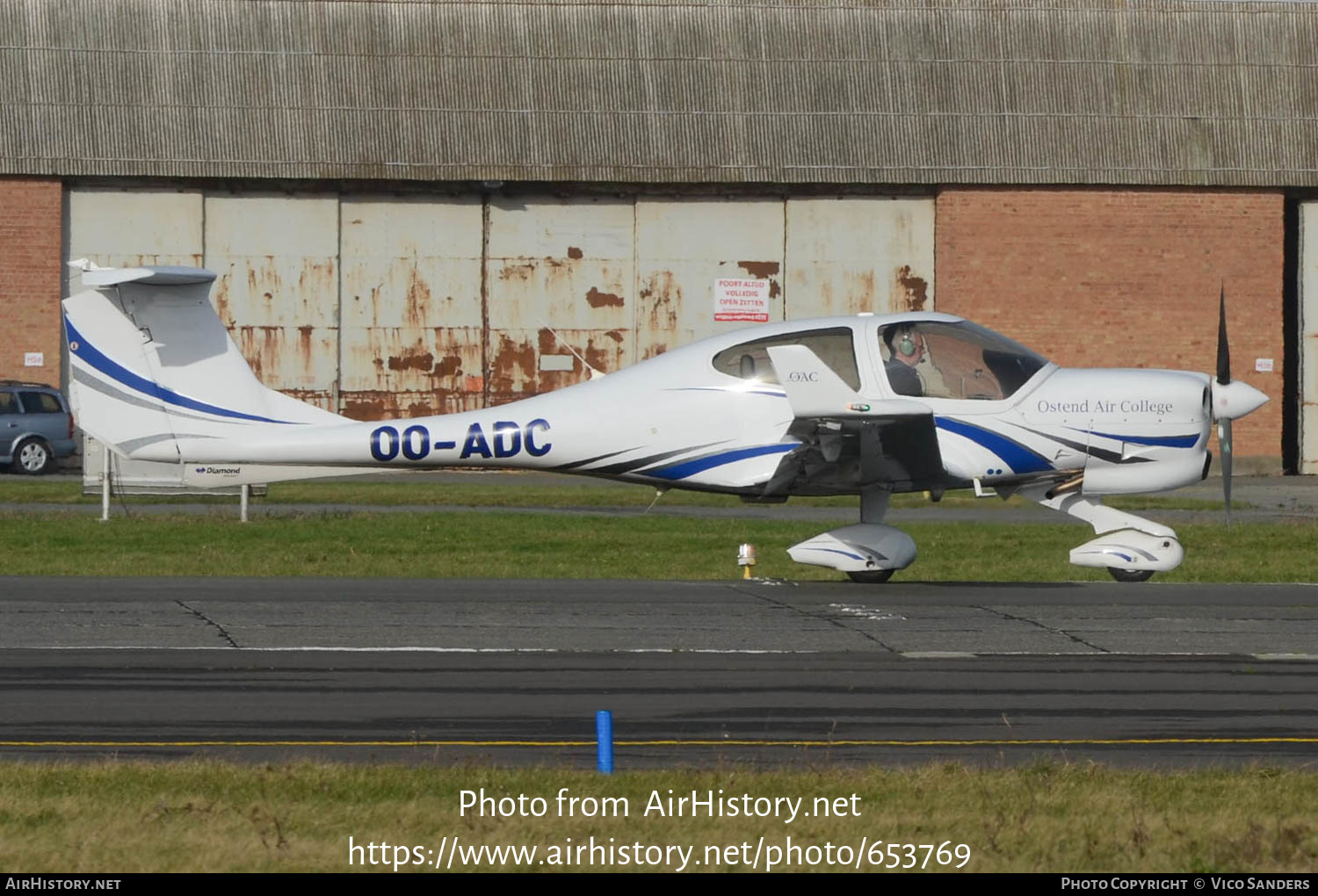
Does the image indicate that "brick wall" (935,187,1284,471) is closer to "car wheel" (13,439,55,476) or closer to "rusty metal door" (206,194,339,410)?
"rusty metal door" (206,194,339,410)

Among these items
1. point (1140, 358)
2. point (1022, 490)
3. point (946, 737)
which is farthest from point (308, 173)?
point (946, 737)

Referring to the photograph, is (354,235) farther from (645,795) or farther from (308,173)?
(645,795)

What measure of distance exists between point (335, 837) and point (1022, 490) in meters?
10.7

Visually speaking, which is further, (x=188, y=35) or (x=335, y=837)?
(x=188, y=35)

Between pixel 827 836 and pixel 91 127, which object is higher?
pixel 91 127

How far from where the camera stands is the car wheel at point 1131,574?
16.4m

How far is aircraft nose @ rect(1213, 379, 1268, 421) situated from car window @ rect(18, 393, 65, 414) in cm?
2412

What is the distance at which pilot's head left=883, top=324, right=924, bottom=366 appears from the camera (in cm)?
1562

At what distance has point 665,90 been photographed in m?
35.3

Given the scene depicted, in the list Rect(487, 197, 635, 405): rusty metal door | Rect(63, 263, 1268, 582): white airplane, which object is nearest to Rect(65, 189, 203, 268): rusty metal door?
Rect(487, 197, 635, 405): rusty metal door

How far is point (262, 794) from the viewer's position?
763cm

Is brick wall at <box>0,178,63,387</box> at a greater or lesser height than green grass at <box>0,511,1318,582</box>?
greater

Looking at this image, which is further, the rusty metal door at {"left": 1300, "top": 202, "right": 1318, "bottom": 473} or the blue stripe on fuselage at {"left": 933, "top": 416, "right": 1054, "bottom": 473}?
the rusty metal door at {"left": 1300, "top": 202, "right": 1318, "bottom": 473}

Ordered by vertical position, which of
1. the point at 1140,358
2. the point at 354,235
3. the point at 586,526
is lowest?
the point at 586,526
